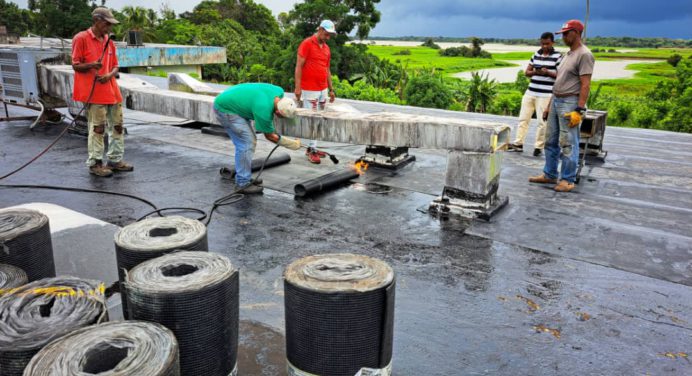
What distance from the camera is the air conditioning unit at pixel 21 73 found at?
10484 millimetres

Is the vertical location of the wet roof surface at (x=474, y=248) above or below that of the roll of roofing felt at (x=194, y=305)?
below

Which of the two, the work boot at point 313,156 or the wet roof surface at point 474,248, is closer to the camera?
the wet roof surface at point 474,248

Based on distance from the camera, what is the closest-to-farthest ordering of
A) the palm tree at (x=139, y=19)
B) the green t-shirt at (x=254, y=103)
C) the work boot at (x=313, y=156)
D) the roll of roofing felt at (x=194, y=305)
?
the roll of roofing felt at (x=194, y=305), the green t-shirt at (x=254, y=103), the work boot at (x=313, y=156), the palm tree at (x=139, y=19)

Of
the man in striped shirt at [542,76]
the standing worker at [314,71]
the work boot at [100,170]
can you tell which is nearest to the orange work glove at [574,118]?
the man in striped shirt at [542,76]

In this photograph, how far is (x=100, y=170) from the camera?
7328mm

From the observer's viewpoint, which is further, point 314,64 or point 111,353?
point 314,64

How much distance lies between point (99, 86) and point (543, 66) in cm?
693

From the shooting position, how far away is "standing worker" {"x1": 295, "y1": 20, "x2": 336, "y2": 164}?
808 centimetres

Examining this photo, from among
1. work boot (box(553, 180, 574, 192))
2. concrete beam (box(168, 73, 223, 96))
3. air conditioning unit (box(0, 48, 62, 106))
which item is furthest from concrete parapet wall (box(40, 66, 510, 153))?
air conditioning unit (box(0, 48, 62, 106))

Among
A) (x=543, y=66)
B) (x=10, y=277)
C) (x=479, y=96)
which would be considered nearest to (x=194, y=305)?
(x=10, y=277)

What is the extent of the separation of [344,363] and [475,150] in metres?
3.86

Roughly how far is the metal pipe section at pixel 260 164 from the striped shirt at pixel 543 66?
441 centimetres

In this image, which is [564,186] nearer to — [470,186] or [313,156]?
[470,186]

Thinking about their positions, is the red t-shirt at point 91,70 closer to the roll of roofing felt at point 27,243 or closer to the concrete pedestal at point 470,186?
the roll of roofing felt at point 27,243
